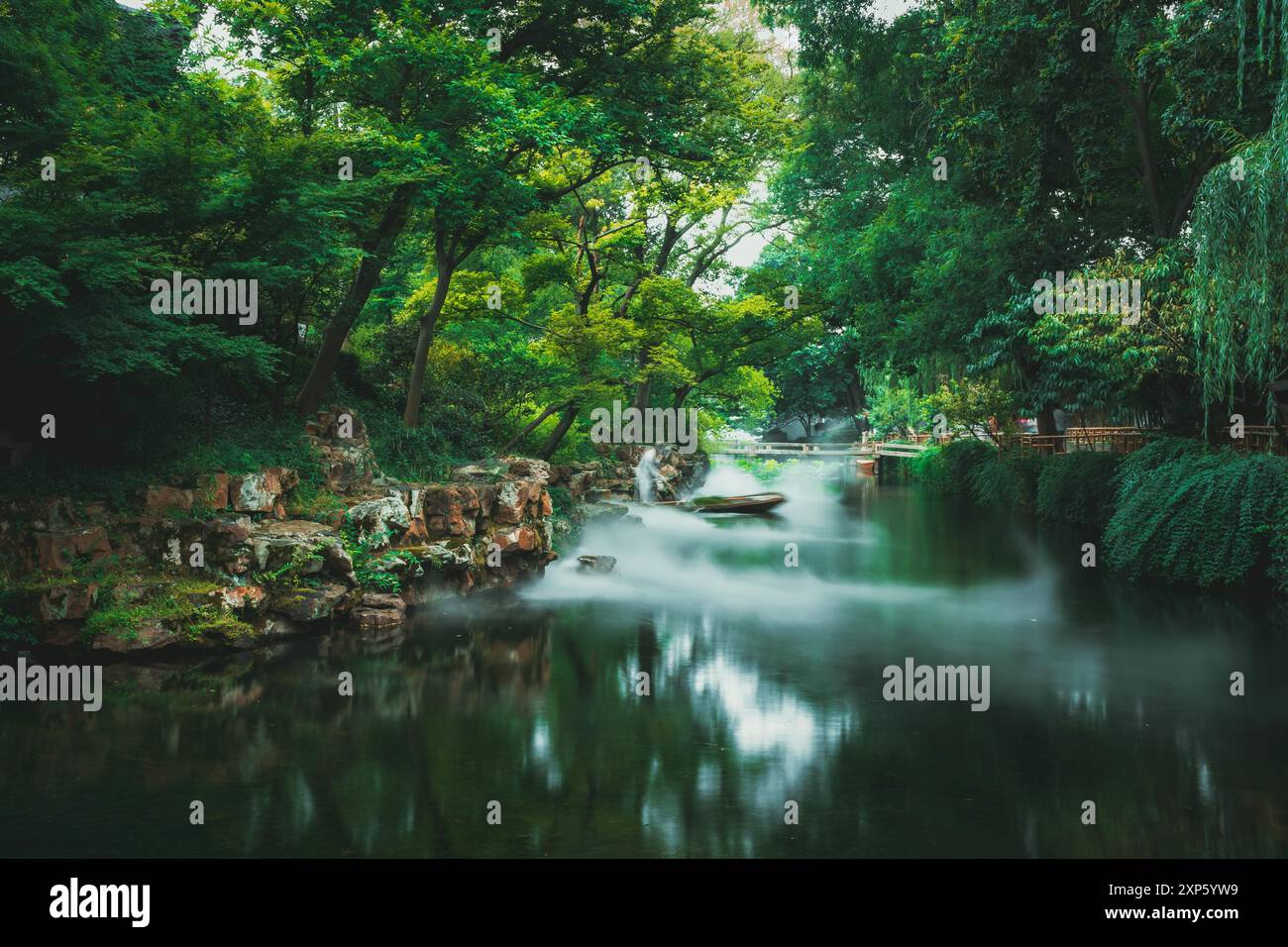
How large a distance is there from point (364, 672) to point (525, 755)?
3.45 m

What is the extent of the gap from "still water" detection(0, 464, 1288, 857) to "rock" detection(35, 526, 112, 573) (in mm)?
1708

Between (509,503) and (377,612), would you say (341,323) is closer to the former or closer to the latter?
(509,503)

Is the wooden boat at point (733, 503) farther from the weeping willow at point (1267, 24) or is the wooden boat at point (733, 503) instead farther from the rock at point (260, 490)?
the weeping willow at point (1267, 24)

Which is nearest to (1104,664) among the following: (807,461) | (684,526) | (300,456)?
(300,456)

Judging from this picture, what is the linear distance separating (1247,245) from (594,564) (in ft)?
39.5

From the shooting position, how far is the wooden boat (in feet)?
104

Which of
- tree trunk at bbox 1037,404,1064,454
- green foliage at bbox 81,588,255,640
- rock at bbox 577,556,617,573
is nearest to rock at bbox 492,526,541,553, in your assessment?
rock at bbox 577,556,617,573

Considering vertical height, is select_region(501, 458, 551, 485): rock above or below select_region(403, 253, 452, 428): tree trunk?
below

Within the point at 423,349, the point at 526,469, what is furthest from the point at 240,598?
the point at 423,349

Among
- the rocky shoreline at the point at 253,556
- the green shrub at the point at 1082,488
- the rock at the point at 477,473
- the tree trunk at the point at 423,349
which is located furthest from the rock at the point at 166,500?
the green shrub at the point at 1082,488

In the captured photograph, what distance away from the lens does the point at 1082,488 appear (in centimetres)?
2231

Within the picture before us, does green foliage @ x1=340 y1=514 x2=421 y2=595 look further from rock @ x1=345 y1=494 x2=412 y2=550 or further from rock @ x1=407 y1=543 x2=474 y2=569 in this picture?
rock @ x1=407 y1=543 x2=474 y2=569

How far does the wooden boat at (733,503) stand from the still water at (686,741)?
53.1 feet

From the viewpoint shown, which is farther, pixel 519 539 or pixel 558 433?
pixel 558 433
